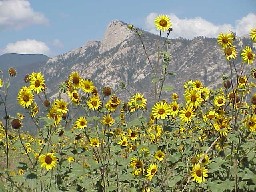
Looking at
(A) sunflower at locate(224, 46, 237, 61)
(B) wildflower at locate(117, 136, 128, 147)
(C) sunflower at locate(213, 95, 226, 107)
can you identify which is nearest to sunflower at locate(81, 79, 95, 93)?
(B) wildflower at locate(117, 136, 128, 147)

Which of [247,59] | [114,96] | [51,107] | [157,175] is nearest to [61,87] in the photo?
[51,107]

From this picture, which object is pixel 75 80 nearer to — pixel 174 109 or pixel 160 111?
pixel 160 111

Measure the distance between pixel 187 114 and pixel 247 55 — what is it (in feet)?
3.86

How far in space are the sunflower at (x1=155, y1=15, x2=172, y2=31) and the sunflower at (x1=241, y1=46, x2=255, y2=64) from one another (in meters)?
1.19

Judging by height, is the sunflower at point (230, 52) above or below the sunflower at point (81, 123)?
above

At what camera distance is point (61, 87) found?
5426 millimetres

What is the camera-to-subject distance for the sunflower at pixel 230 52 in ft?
17.0

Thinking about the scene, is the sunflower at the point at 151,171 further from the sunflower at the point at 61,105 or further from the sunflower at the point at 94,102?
the sunflower at the point at 61,105

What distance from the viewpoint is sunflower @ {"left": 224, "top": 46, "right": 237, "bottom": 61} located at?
5.18 meters

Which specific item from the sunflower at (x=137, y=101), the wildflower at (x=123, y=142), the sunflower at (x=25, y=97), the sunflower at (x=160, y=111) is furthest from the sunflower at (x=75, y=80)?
the wildflower at (x=123, y=142)

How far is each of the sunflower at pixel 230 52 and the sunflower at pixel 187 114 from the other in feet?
3.39

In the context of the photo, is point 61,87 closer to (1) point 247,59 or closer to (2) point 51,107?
(2) point 51,107

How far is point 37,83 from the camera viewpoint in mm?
5574

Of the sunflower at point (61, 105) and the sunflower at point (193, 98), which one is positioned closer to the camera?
the sunflower at point (61, 105)
